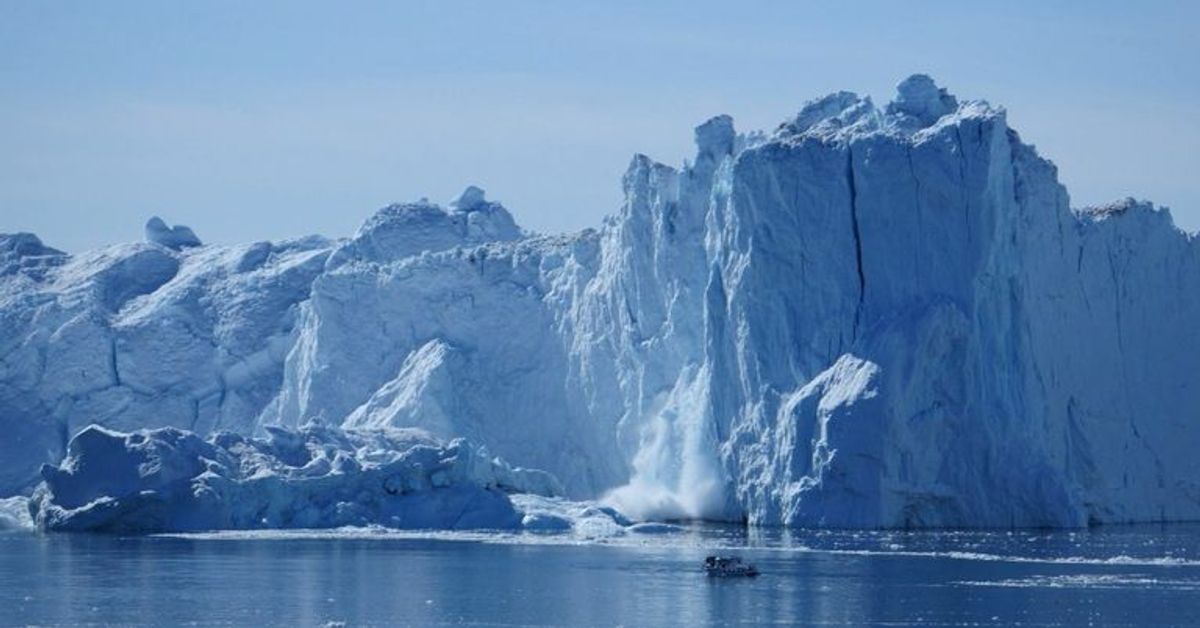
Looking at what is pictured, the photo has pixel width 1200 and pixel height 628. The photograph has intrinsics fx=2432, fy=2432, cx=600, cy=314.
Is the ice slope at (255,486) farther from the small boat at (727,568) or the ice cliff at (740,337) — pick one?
the small boat at (727,568)

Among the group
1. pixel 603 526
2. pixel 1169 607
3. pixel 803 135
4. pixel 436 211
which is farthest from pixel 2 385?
pixel 1169 607

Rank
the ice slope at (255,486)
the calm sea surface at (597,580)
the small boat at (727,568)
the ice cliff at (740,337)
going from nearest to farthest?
the calm sea surface at (597,580) < the small boat at (727,568) < the ice cliff at (740,337) < the ice slope at (255,486)

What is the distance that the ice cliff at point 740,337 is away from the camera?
47.0 meters

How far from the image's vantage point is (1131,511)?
51906 mm

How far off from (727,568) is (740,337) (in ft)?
→ 41.0

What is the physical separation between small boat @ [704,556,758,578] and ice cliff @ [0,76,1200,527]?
822 centimetres

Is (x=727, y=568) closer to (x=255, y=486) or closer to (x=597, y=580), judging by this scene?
(x=597, y=580)

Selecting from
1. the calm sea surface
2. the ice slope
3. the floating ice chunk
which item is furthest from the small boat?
the floating ice chunk

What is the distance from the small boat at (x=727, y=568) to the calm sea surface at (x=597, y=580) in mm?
254

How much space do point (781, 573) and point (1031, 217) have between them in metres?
14.9

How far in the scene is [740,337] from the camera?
164 ft

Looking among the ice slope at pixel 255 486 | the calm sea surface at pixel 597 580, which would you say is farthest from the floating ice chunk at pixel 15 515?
the calm sea surface at pixel 597 580

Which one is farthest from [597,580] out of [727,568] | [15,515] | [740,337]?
[15,515]

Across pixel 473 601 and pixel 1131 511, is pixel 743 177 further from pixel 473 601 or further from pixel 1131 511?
pixel 473 601
